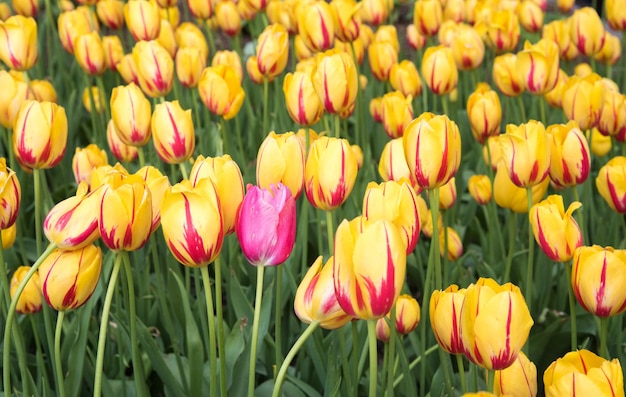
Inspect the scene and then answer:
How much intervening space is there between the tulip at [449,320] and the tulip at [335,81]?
25.1 inches

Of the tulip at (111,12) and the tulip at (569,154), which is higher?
the tulip at (111,12)

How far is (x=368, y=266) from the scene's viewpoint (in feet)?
2.73

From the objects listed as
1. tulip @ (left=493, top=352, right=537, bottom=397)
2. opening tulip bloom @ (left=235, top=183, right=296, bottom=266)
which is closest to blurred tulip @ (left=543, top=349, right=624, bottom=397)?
tulip @ (left=493, top=352, right=537, bottom=397)

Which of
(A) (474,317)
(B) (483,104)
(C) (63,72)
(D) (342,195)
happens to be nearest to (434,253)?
(D) (342,195)

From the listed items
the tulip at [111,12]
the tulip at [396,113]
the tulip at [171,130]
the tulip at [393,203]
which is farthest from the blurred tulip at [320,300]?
the tulip at [111,12]

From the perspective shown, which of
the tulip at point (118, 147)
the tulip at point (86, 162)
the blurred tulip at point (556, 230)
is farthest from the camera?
the tulip at point (118, 147)

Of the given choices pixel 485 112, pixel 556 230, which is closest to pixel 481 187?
pixel 485 112

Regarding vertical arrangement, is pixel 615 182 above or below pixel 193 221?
below

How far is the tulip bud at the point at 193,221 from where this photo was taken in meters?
0.96

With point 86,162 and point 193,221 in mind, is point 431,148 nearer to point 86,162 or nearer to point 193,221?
point 193,221

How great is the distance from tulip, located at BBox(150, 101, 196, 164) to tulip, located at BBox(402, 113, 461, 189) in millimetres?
492

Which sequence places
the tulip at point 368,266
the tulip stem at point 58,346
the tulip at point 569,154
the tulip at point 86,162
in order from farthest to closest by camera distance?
1. the tulip at point 86,162
2. the tulip at point 569,154
3. the tulip stem at point 58,346
4. the tulip at point 368,266

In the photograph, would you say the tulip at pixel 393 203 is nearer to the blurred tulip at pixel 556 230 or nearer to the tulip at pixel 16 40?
the blurred tulip at pixel 556 230

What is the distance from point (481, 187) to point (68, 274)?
109 cm
